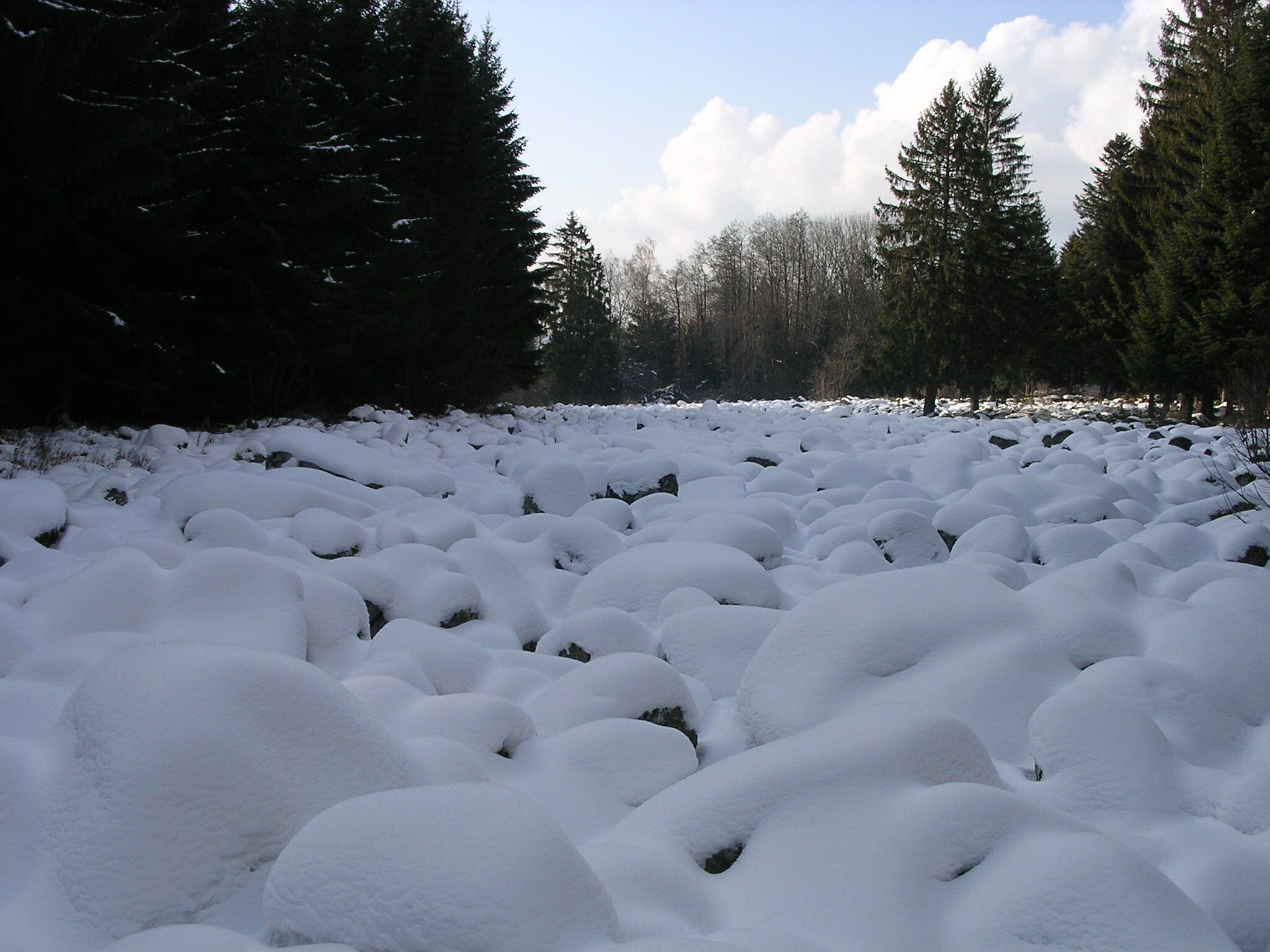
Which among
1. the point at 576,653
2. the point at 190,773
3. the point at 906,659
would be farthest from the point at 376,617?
the point at 906,659

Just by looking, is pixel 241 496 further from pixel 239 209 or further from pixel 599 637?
pixel 239 209

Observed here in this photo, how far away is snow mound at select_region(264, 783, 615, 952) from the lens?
59.9 inches

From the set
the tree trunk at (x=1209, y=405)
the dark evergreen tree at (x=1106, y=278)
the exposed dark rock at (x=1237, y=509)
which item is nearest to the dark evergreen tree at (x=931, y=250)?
the dark evergreen tree at (x=1106, y=278)

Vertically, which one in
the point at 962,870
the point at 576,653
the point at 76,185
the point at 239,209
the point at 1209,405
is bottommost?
the point at 576,653

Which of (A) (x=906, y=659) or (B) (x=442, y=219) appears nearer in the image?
(A) (x=906, y=659)

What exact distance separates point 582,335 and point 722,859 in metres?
34.8

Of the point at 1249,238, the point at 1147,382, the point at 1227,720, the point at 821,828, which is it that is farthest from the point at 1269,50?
the point at 821,828

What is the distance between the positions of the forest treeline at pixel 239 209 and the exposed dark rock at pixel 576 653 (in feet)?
22.2

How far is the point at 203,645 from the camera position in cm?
230

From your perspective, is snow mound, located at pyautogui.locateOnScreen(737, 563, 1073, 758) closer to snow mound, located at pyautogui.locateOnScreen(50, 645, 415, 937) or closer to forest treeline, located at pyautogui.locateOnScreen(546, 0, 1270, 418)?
snow mound, located at pyautogui.locateOnScreen(50, 645, 415, 937)

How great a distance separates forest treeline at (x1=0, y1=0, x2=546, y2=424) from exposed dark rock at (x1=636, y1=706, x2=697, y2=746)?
7.57 metres

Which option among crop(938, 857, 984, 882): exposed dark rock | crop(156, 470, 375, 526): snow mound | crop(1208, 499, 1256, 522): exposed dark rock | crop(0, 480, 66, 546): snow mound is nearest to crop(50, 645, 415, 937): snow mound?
crop(938, 857, 984, 882): exposed dark rock

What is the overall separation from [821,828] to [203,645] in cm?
173

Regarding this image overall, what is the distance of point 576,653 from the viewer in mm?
4047
